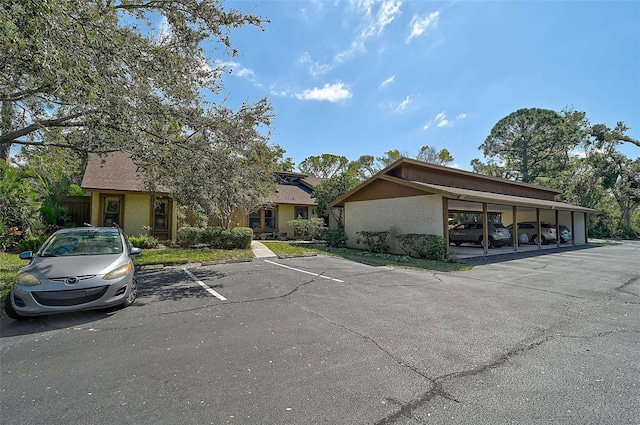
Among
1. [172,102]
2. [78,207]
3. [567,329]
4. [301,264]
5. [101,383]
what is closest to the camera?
[101,383]

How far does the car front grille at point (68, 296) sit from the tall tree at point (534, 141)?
40.7 metres

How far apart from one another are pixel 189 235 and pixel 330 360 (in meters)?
12.7

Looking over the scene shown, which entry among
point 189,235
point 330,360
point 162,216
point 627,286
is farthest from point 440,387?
point 162,216

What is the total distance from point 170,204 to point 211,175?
8.95m

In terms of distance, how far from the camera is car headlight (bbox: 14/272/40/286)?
4.56 metres

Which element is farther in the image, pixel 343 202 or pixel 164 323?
pixel 343 202

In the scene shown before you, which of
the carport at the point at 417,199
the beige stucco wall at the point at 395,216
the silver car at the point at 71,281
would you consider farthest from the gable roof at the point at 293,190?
the silver car at the point at 71,281

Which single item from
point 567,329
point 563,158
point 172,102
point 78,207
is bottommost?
point 567,329

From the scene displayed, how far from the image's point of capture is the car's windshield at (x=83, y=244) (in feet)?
18.3

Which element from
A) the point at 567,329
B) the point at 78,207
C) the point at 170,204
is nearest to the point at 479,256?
the point at 567,329

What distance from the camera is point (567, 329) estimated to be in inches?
177

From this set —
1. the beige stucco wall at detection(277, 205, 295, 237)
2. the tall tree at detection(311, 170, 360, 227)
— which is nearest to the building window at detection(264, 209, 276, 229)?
the beige stucco wall at detection(277, 205, 295, 237)

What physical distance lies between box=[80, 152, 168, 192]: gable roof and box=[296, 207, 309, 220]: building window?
10069 millimetres

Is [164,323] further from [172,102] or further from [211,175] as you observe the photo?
[172,102]
